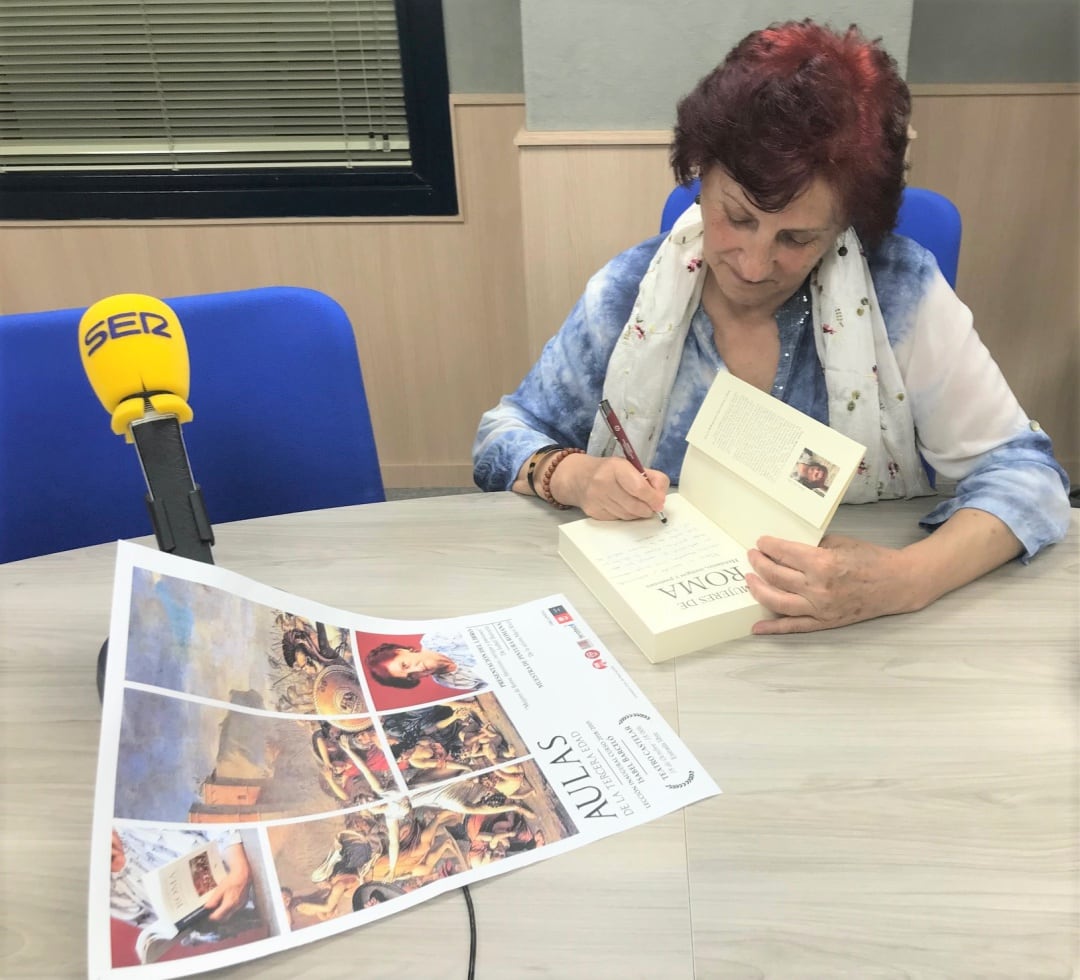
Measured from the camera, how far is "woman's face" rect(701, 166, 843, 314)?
A: 101 centimetres

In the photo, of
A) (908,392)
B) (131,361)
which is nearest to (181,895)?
(131,361)

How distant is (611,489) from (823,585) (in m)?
0.26

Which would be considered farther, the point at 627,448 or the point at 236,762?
the point at 627,448

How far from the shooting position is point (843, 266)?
1.11 meters

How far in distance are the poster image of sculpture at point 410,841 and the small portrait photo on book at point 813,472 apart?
40 cm

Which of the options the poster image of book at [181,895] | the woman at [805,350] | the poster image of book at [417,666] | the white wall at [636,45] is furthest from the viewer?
the white wall at [636,45]

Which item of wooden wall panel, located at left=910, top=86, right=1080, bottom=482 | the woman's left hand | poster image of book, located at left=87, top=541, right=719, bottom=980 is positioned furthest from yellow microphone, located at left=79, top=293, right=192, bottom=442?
wooden wall panel, located at left=910, top=86, right=1080, bottom=482

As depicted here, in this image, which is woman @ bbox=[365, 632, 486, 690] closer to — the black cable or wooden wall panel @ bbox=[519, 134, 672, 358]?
the black cable

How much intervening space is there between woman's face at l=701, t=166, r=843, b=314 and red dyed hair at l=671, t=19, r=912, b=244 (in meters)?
0.02

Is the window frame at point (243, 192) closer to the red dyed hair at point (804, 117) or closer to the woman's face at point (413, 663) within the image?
the red dyed hair at point (804, 117)

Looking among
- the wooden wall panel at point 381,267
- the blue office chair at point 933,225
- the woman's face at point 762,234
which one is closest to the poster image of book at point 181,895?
the woman's face at point 762,234

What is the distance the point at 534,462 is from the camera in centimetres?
111

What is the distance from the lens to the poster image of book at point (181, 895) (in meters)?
0.55

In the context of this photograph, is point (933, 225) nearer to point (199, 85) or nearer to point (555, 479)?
point (555, 479)
